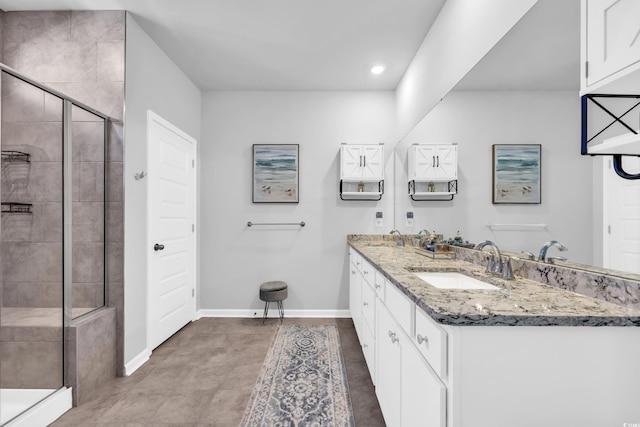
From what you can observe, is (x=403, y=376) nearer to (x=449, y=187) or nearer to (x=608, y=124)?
(x=608, y=124)

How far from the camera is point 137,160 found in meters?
2.35

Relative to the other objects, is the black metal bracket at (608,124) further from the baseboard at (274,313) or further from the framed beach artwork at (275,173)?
the baseboard at (274,313)

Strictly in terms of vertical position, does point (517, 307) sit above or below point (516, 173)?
below

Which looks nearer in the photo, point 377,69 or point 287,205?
point 377,69

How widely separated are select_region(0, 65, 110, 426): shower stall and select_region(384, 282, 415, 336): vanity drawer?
193cm

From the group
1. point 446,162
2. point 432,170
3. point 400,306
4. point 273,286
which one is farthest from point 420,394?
point 273,286

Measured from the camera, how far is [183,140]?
3105 mm

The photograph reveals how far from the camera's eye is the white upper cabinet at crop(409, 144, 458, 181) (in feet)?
6.21

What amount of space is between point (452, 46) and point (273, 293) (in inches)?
104

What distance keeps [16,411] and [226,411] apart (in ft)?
3.55

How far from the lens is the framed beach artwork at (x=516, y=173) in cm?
128

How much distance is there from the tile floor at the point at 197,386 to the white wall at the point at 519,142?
1.24 m

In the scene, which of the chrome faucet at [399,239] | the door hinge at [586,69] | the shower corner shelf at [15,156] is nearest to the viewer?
the door hinge at [586,69]

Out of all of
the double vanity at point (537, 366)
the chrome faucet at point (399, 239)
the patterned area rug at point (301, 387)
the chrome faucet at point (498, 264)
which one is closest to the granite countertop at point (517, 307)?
the double vanity at point (537, 366)
